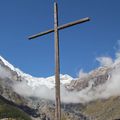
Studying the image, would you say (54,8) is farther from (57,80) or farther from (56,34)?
(57,80)

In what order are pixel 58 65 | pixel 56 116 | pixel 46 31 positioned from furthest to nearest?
pixel 46 31
pixel 58 65
pixel 56 116

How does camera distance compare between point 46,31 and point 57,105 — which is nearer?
point 57,105

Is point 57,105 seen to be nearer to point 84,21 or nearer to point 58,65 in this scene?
point 58,65

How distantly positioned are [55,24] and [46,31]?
0.56 meters

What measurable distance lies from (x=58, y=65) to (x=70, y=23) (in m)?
1.52

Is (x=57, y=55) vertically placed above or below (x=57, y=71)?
above

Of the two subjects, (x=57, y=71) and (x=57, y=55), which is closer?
(x=57, y=71)

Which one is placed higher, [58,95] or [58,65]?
[58,65]

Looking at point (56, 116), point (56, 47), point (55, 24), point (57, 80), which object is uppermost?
point (55, 24)

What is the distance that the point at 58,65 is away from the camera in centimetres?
1431

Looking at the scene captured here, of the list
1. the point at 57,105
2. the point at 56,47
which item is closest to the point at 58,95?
the point at 57,105

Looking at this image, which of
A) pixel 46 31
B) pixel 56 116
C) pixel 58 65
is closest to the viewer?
pixel 56 116

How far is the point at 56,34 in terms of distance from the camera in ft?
48.5

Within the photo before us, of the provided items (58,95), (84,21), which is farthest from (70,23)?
(58,95)
